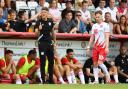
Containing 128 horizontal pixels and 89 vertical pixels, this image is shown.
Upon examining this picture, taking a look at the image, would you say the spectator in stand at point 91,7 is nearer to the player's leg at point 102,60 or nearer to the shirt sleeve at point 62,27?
the shirt sleeve at point 62,27

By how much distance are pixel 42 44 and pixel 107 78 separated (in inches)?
119

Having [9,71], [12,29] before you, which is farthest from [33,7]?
[9,71]

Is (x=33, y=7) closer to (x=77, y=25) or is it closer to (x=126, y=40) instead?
(x=77, y=25)

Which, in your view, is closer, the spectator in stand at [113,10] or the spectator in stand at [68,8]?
the spectator in stand at [68,8]

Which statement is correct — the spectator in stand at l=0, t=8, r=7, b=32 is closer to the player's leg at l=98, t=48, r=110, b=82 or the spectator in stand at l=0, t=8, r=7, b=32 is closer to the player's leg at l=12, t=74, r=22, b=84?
the player's leg at l=12, t=74, r=22, b=84

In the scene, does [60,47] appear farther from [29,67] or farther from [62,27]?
[29,67]

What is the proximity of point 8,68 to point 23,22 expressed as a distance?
1.76 m

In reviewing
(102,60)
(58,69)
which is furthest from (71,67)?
(102,60)

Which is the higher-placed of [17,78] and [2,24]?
[2,24]

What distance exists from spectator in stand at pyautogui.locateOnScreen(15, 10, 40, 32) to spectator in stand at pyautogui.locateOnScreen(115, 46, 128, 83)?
3329mm

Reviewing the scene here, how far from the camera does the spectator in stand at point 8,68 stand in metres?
15.9

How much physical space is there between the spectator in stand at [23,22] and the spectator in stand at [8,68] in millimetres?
954

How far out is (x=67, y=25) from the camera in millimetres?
17562

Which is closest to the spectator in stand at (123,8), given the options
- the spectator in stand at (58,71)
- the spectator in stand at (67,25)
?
the spectator in stand at (67,25)
